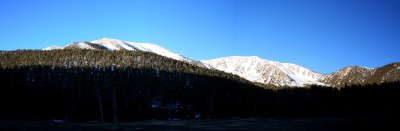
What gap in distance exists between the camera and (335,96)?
187250 mm

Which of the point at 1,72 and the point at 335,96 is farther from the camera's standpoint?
the point at 335,96

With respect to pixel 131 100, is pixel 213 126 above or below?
below

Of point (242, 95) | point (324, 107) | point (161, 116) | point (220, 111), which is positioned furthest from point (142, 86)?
point (324, 107)

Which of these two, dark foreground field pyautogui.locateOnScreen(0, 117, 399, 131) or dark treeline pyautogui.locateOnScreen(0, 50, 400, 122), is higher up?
dark treeline pyautogui.locateOnScreen(0, 50, 400, 122)

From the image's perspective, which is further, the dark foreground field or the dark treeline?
the dark treeline

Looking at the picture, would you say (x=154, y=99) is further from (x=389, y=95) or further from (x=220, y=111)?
(x=389, y=95)

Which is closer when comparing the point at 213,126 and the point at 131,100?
the point at 213,126

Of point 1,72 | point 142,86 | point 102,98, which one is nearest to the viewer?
point 102,98

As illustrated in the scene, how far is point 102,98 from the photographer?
161 metres

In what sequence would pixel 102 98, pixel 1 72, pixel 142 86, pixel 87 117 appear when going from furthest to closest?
pixel 142 86, pixel 1 72, pixel 102 98, pixel 87 117

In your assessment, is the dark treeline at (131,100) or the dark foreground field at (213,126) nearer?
the dark foreground field at (213,126)

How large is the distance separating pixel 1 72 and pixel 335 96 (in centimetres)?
15515

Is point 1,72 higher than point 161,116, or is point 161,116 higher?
point 1,72

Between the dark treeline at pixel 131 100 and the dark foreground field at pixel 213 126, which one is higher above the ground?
the dark treeline at pixel 131 100
